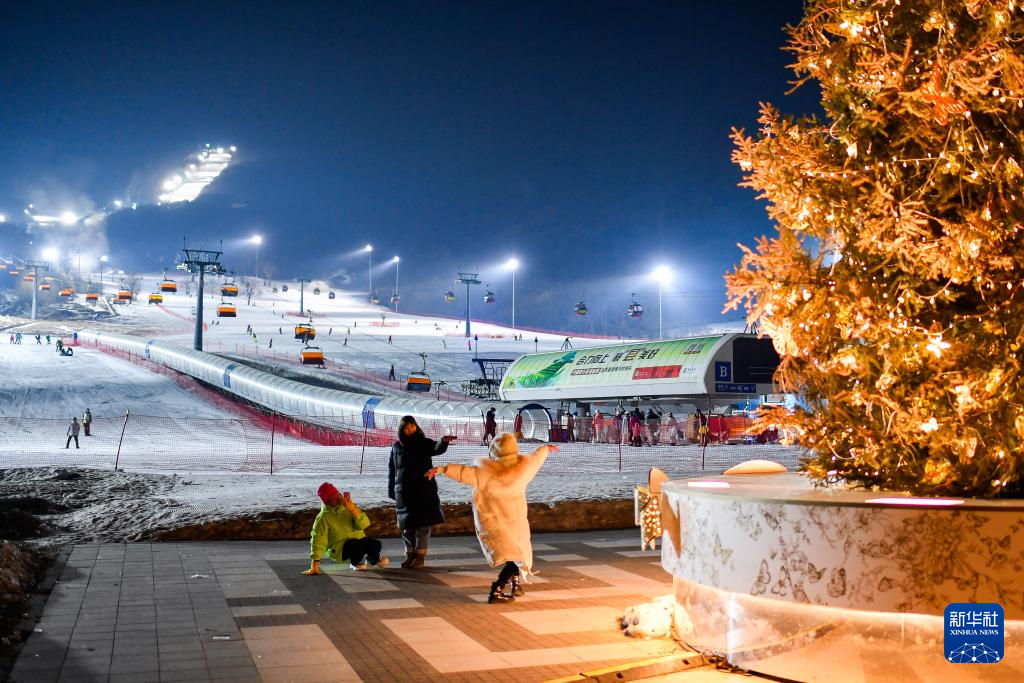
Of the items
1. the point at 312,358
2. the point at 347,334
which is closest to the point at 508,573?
the point at 312,358

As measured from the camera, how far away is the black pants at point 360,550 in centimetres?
981

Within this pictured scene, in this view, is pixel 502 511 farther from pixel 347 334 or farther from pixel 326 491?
pixel 347 334

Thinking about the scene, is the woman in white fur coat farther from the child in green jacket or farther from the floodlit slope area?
the floodlit slope area

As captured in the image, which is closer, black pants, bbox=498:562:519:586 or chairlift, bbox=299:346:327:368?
black pants, bbox=498:562:519:586

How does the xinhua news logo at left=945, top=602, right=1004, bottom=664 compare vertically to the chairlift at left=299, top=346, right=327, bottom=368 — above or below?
below

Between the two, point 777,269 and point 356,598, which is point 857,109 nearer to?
point 777,269

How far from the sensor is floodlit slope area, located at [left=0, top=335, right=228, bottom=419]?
43219mm

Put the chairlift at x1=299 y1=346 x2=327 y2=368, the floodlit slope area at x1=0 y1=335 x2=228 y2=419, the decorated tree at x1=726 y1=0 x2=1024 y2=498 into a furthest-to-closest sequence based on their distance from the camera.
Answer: the chairlift at x1=299 y1=346 x2=327 y2=368
the floodlit slope area at x1=0 y1=335 x2=228 y2=419
the decorated tree at x1=726 y1=0 x2=1024 y2=498

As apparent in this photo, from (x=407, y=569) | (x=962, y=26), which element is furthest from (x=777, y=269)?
(x=407, y=569)

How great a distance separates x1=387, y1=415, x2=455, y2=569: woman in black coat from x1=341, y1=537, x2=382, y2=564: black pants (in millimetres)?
319

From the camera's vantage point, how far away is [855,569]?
513 cm

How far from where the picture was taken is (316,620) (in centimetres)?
726

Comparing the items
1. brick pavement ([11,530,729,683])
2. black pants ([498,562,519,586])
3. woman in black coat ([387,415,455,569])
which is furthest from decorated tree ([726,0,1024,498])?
woman in black coat ([387,415,455,569])

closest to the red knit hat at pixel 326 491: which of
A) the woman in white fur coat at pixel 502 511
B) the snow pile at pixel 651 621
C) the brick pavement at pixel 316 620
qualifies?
the brick pavement at pixel 316 620
